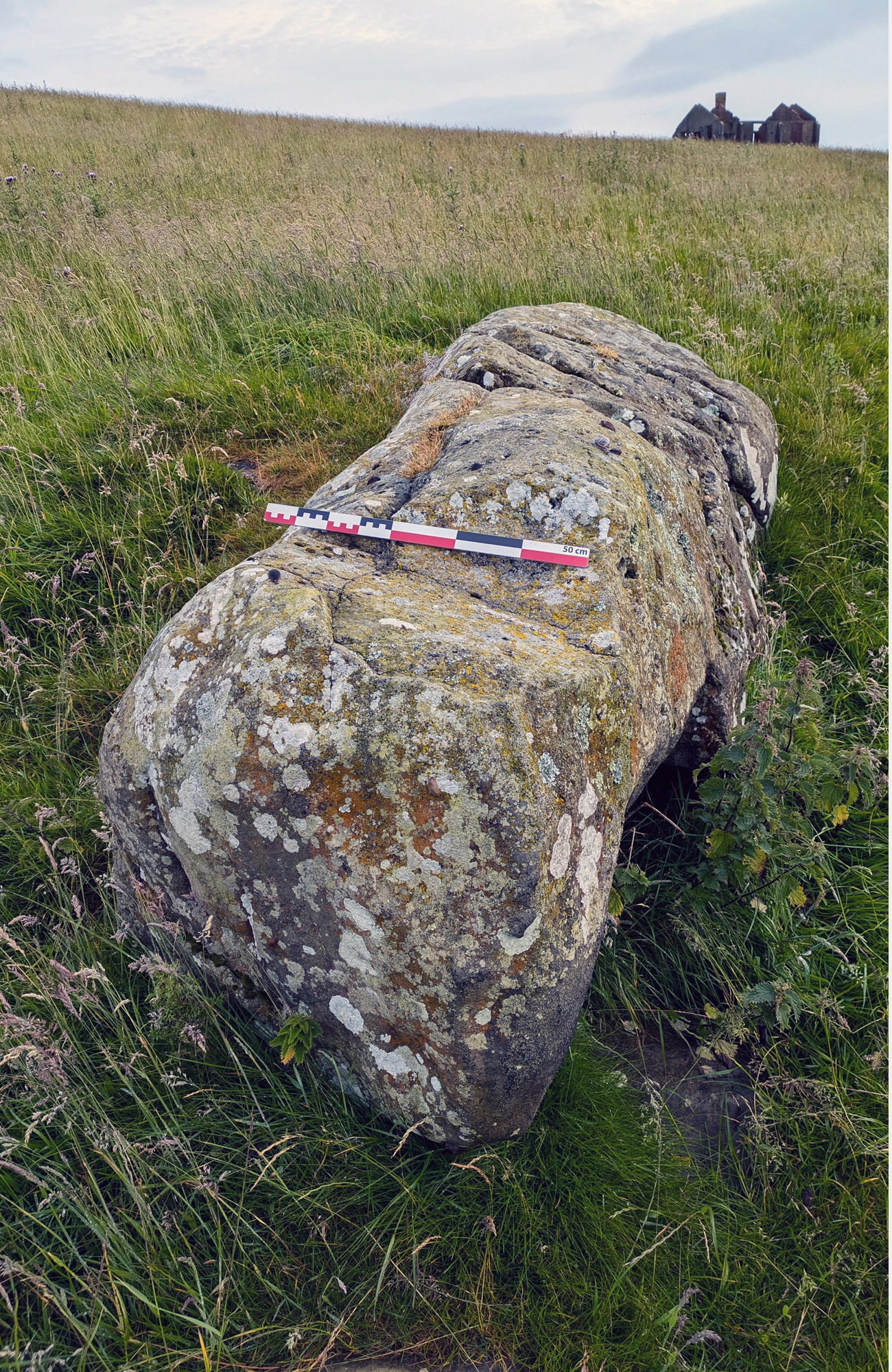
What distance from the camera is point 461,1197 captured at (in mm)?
2191

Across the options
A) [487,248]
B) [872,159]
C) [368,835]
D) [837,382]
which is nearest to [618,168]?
[487,248]

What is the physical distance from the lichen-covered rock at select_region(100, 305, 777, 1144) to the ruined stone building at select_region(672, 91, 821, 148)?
79.3ft

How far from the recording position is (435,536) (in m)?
2.71

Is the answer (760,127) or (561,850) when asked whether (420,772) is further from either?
(760,127)

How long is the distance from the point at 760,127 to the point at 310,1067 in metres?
27.0

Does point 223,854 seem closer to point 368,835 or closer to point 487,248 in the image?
point 368,835

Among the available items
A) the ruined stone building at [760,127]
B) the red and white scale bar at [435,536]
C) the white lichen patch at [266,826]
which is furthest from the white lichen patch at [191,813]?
the ruined stone building at [760,127]

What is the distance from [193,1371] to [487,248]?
815 centimetres

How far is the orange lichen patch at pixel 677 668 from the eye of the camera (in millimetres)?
2781

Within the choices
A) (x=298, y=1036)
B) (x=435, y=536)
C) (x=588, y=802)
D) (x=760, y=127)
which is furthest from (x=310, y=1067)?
(x=760, y=127)

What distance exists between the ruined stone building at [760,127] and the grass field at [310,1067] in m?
19.9

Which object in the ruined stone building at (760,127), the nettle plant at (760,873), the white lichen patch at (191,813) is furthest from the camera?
the ruined stone building at (760,127)

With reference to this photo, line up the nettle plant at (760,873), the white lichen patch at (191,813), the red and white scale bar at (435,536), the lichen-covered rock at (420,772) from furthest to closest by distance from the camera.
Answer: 1. the nettle plant at (760,873)
2. the red and white scale bar at (435,536)
3. the white lichen patch at (191,813)
4. the lichen-covered rock at (420,772)

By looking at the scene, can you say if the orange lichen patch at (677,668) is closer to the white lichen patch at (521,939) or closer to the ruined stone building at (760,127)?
the white lichen patch at (521,939)
